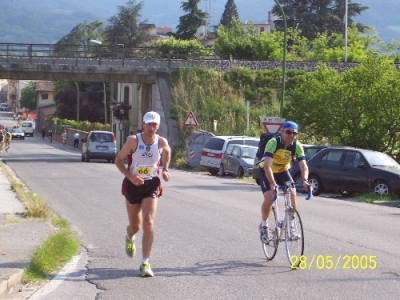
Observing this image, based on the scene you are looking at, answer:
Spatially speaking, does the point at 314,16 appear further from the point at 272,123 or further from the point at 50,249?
the point at 50,249

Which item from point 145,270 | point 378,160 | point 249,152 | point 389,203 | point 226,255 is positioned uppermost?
point 378,160

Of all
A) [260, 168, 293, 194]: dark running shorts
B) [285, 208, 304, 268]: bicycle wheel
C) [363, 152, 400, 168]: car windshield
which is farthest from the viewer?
[363, 152, 400, 168]: car windshield

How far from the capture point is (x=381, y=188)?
913 inches

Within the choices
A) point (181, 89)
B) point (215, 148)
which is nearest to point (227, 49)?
point (181, 89)

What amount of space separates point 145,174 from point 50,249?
232cm

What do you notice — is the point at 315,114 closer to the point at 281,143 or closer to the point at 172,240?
the point at 172,240

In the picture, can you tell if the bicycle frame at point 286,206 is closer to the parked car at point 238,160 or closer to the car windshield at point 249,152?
the parked car at point 238,160

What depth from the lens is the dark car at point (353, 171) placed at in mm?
23172

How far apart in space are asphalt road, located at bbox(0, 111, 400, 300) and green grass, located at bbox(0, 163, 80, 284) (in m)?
0.23

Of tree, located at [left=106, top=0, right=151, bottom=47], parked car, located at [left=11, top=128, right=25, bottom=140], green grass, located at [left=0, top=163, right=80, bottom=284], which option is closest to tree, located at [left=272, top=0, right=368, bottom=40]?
tree, located at [left=106, top=0, right=151, bottom=47]

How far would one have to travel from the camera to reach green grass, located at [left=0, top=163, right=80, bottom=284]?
32.5 feet

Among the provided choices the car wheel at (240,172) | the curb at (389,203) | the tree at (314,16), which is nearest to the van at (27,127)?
the tree at (314,16)

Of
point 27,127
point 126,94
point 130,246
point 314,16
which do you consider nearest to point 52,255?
point 130,246

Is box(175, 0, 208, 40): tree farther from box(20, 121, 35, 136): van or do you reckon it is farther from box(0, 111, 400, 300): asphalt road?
box(0, 111, 400, 300): asphalt road
